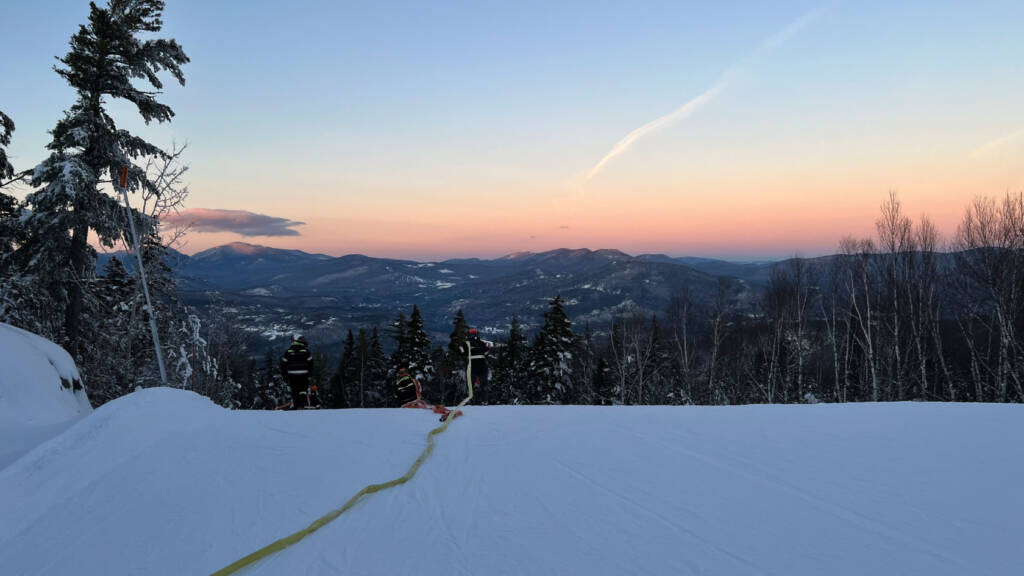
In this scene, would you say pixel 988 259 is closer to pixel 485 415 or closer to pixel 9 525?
pixel 485 415

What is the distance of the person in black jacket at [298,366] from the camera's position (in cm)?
1051

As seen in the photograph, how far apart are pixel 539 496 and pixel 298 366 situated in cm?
876

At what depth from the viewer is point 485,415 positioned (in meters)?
6.86

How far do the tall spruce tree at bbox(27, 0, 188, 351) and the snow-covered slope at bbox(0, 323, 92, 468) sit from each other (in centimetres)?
602

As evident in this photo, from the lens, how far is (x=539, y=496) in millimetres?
3689

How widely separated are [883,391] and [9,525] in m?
34.0

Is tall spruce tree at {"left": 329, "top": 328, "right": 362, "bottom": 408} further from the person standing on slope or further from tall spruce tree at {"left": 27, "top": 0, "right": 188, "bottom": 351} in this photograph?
the person standing on slope

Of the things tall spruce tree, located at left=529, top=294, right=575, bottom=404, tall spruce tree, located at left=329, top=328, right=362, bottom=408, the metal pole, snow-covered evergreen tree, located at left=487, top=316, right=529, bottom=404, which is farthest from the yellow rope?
tall spruce tree, located at left=329, top=328, right=362, bottom=408

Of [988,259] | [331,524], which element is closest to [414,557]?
[331,524]

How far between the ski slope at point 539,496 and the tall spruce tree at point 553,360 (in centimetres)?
2544

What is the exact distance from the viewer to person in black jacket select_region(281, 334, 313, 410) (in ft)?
34.5

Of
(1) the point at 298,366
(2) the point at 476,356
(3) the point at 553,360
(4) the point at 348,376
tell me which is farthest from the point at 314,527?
(4) the point at 348,376

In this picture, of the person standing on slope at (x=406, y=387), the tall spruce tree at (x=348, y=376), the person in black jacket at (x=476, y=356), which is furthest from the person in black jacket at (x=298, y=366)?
the tall spruce tree at (x=348, y=376)

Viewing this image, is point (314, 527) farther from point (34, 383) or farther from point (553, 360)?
point (553, 360)
